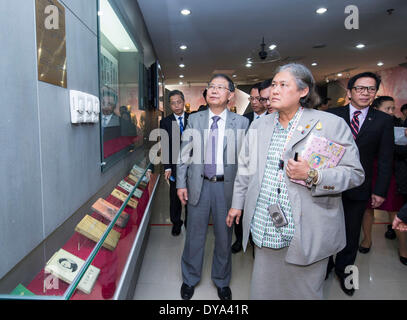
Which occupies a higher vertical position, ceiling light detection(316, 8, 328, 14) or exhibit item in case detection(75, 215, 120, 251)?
ceiling light detection(316, 8, 328, 14)

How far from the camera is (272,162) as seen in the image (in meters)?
1.68

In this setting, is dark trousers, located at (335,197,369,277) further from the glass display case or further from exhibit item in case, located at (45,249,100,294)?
exhibit item in case, located at (45,249,100,294)

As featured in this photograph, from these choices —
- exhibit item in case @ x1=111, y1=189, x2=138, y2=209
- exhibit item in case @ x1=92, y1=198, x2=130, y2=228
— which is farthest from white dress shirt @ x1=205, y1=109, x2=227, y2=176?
exhibit item in case @ x1=92, y1=198, x2=130, y2=228

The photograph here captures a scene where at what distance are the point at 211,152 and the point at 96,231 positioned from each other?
127 cm

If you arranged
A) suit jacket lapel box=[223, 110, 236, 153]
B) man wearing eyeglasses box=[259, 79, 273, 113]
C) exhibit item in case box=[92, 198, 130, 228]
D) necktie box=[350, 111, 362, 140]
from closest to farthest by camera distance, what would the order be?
exhibit item in case box=[92, 198, 130, 228], suit jacket lapel box=[223, 110, 236, 153], necktie box=[350, 111, 362, 140], man wearing eyeglasses box=[259, 79, 273, 113]

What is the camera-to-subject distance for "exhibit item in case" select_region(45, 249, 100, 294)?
2.87ft

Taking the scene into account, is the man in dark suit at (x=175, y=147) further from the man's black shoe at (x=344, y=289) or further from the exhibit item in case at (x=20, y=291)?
the exhibit item in case at (x=20, y=291)

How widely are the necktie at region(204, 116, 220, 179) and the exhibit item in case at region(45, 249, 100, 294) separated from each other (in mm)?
1402

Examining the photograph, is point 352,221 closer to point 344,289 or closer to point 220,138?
point 344,289

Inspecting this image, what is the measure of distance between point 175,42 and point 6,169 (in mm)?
7750

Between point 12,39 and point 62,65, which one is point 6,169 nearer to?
point 12,39

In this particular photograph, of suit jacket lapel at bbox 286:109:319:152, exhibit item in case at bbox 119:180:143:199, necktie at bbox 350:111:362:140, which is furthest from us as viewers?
necktie at bbox 350:111:362:140

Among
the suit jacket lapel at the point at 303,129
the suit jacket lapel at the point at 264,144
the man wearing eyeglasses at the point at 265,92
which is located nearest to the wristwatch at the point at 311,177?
the suit jacket lapel at the point at 303,129

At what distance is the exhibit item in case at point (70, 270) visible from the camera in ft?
2.87
